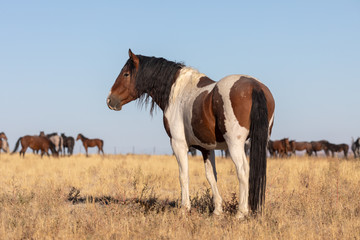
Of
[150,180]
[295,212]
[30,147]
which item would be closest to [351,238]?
[295,212]

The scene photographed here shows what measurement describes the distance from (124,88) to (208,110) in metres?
1.98

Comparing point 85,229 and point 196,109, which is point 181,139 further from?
point 85,229

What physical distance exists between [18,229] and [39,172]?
1045cm

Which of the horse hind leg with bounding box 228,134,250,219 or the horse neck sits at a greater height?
the horse neck

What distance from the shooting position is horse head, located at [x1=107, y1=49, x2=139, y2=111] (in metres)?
6.68

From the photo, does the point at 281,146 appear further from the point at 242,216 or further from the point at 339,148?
the point at 242,216

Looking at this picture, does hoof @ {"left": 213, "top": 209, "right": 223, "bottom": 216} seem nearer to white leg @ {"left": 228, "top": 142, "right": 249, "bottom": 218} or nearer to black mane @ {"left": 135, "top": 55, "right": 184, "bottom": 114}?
white leg @ {"left": 228, "top": 142, "right": 249, "bottom": 218}

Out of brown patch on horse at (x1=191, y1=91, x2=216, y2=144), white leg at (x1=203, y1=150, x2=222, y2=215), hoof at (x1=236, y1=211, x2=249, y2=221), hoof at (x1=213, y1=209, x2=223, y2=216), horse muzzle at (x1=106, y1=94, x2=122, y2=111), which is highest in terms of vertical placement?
horse muzzle at (x1=106, y1=94, x2=122, y2=111)

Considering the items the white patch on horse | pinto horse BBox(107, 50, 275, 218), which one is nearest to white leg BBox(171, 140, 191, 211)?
pinto horse BBox(107, 50, 275, 218)

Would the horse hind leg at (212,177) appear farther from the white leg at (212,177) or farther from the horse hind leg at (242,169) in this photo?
the horse hind leg at (242,169)

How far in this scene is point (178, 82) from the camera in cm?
627

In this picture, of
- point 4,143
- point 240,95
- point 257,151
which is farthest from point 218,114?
point 4,143

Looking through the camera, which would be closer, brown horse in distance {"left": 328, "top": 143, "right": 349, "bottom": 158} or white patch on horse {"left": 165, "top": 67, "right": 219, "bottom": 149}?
white patch on horse {"left": 165, "top": 67, "right": 219, "bottom": 149}

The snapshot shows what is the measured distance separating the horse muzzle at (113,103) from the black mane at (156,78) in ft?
1.39
